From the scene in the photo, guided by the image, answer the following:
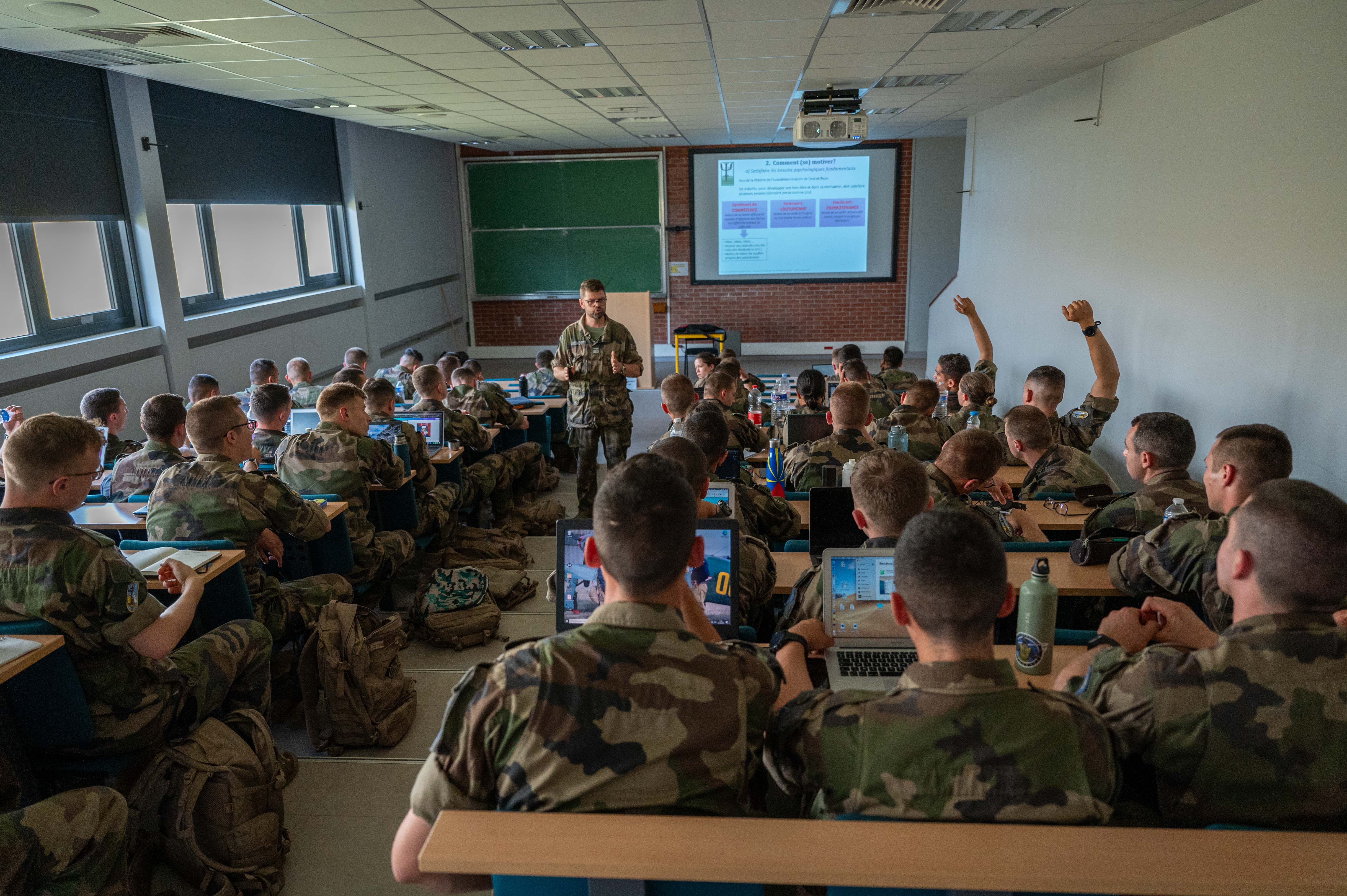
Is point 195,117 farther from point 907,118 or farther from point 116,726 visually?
point 907,118

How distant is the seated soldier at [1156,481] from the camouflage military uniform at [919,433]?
1321 mm

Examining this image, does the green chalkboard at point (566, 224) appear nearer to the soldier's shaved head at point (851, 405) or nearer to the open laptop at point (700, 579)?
the soldier's shaved head at point (851, 405)

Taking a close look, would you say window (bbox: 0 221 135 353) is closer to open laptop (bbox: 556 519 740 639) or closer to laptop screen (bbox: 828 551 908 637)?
open laptop (bbox: 556 519 740 639)

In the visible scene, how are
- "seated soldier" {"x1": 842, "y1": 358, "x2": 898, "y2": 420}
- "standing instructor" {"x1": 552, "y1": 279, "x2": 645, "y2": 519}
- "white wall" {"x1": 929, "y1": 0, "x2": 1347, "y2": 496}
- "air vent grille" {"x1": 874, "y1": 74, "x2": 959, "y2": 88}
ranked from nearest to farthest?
"white wall" {"x1": 929, "y1": 0, "x2": 1347, "y2": 496} → "seated soldier" {"x1": 842, "y1": 358, "x2": 898, "y2": 420} → "standing instructor" {"x1": 552, "y1": 279, "x2": 645, "y2": 519} → "air vent grille" {"x1": 874, "y1": 74, "x2": 959, "y2": 88}

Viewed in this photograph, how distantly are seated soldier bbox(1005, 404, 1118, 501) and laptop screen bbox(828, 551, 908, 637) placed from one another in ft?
6.00

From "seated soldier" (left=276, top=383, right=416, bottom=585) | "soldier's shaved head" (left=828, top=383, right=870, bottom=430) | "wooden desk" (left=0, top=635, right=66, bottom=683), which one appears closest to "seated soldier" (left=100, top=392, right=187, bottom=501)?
"seated soldier" (left=276, top=383, right=416, bottom=585)

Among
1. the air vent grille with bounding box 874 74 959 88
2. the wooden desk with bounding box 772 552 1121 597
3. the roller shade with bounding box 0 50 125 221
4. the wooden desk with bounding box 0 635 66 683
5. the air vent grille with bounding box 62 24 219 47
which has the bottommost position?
the wooden desk with bounding box 772 552 1121 597

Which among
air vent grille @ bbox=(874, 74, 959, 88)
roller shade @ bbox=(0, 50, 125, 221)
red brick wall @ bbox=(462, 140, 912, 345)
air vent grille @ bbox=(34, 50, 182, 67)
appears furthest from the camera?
red brick wall @ bbox=(462, 140, 912, 345)

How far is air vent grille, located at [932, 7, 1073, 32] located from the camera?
4273 mm

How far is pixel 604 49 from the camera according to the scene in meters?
4.88

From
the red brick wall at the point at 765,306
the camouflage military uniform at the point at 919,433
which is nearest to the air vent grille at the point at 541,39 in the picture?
the camouflage military uniform at the point at 919,433

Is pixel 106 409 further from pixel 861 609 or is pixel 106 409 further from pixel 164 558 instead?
pixel 861 609

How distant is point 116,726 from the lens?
2.35m

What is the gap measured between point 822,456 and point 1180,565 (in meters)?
1.54
